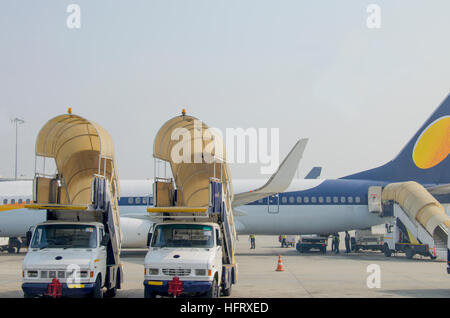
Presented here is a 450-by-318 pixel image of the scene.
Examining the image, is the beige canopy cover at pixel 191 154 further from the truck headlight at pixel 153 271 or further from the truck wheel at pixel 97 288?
the truck wheel at pixel 97 288

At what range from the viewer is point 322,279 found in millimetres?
19578

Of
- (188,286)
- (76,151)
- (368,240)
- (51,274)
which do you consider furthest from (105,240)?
(368,240)

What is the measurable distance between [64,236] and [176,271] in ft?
10.8

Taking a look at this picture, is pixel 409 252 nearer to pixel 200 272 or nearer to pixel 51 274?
pixel 200 272

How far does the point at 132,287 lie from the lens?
17.4 metres

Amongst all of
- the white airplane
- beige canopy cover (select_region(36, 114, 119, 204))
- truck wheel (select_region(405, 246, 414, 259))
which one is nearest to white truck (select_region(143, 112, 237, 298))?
beige canopy cover (select_region(36, 114, 119, 204))

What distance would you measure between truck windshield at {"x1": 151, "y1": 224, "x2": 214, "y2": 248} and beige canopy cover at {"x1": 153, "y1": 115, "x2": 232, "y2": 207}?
101 inches

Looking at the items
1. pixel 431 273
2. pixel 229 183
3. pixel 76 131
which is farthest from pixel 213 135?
pixel 431 273

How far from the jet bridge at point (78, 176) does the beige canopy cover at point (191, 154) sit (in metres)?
1.89

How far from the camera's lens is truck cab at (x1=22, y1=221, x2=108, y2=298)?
1282cm

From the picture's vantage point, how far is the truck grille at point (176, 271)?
13.0 metres

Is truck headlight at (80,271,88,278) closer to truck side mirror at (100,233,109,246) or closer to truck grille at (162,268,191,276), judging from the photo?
truck side mirror at (100,233,109,246)

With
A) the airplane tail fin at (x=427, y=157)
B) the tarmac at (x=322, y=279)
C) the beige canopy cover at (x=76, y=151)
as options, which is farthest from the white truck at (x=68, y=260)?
the airplane tail fin at (x=427, y=157)

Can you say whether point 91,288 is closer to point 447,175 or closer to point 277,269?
point 277,269
